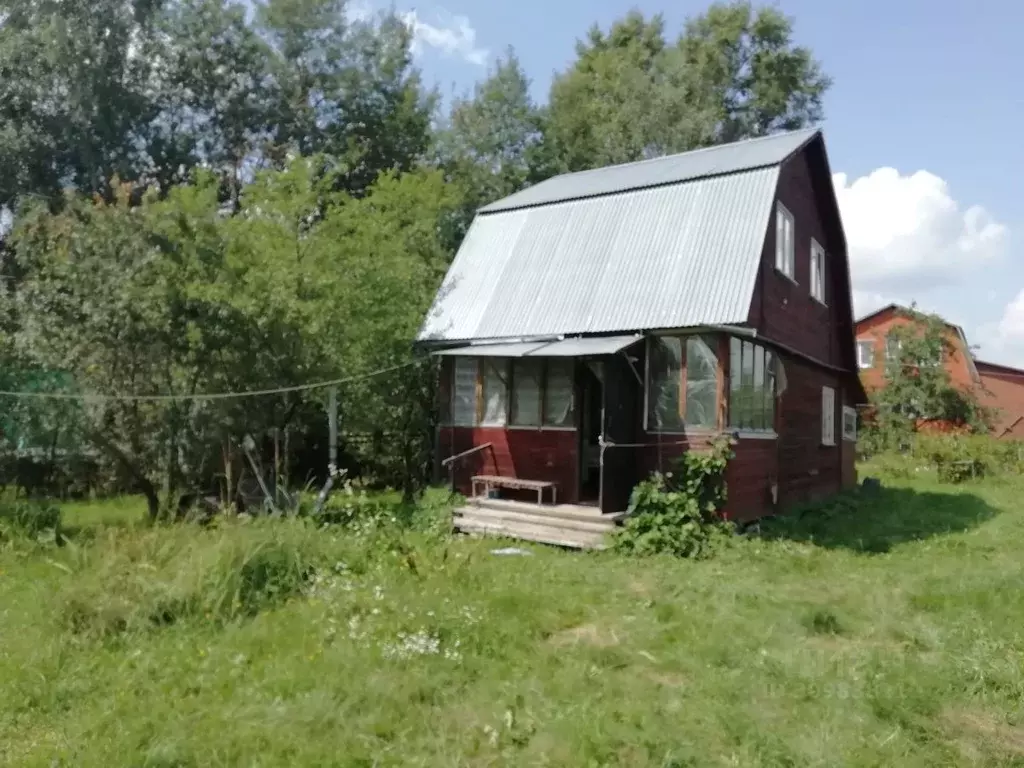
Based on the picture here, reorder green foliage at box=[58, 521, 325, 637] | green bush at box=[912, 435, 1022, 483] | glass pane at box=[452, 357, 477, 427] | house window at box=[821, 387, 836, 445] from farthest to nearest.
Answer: green bush at box=[912, 435, 1022, 483] < house window at box=[821, 387, 836, 445] < glass pane at box=[452, 357, 477, 427] < green foliage at box=[58, 521, 325, 637]

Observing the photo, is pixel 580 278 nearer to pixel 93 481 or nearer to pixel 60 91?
pixel 93 481

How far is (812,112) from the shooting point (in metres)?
35.7

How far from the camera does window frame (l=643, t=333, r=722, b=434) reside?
36.6 feet

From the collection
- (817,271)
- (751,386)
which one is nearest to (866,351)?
(817,271)

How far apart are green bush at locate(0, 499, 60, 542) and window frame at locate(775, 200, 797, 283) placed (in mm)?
10762

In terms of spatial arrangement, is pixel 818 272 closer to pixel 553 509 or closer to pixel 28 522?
pixel 553 509

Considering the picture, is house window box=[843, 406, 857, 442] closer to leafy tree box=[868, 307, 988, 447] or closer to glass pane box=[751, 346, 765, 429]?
glass pane box=[751, 346, 765, 429]

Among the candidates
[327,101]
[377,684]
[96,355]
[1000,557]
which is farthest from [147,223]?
[327,101]

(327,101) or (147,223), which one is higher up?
(327,101)

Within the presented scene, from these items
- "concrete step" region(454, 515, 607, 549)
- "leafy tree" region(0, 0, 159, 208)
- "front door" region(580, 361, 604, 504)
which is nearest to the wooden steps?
"concrete step" region(454, 515, 607, 549)

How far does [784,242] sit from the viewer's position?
1352cm

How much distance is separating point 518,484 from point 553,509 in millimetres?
787

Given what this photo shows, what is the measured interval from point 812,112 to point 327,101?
20480mm

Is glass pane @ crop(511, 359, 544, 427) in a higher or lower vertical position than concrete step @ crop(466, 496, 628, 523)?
higher
